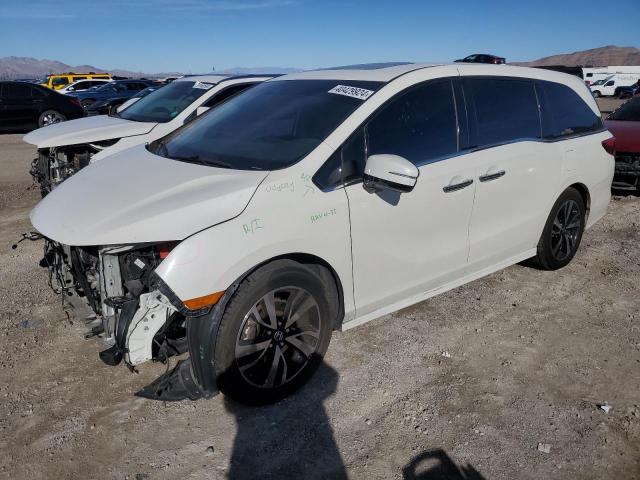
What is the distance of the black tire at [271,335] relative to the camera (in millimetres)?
2777

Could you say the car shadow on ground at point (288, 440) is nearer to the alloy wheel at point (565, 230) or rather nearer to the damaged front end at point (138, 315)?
the damaged front end at point (138, 315)

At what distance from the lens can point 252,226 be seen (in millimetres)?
2781

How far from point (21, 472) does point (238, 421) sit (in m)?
1.08

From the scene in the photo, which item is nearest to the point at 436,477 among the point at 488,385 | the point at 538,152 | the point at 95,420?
the point at 488,385

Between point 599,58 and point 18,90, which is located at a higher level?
point 599,58

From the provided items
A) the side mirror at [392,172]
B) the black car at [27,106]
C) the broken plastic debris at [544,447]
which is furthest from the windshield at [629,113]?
the black car at [27,106]

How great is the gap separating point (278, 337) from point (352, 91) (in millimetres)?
1626

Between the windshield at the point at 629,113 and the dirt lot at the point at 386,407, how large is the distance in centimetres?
565

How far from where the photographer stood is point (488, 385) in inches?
132

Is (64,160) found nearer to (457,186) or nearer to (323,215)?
(323,215)

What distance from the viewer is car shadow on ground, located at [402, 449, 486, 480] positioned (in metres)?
2.61

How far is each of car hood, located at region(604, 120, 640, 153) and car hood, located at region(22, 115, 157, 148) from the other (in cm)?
665

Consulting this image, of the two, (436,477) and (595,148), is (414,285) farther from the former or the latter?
(595,148)

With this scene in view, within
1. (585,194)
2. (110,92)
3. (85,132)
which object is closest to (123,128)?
(85,132)
